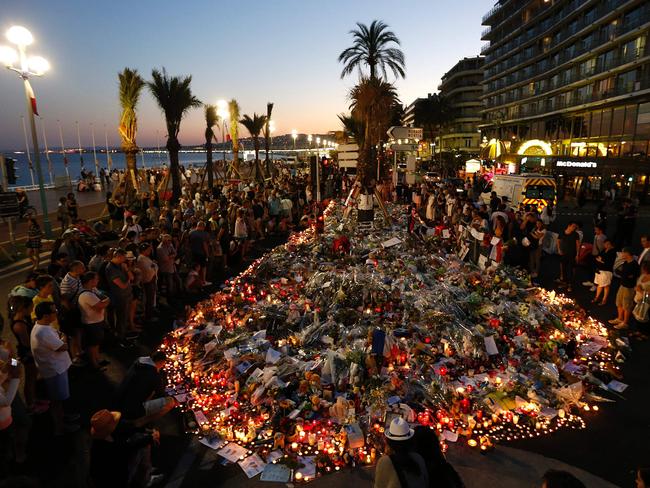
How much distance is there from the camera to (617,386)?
20.5 ft

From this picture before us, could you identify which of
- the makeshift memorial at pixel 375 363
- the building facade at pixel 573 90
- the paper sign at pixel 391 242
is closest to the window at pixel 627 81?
the building facade at pixel 573 90

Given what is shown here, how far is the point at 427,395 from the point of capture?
582 centimetres

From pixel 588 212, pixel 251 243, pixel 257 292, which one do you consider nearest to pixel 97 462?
pixel 257 292

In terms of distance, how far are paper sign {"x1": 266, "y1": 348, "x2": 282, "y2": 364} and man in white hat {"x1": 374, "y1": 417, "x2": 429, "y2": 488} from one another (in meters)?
3.56

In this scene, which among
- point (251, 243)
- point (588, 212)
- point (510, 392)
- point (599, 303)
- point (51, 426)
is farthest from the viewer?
point (588, 212)

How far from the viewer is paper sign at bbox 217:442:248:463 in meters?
4.90

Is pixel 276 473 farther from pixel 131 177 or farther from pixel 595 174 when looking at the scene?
pixel 595 174

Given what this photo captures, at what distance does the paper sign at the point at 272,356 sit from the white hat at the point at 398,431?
357cm

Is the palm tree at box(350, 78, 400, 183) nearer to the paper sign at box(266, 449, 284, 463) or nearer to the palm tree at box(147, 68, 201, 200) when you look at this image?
the palm tree at box(147, 68, 201, 200)

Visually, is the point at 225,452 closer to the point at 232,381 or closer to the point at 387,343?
the point at 232,381

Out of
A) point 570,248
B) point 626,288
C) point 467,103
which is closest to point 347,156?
point 570,248

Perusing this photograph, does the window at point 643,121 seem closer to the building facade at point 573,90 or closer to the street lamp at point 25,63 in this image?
the building facade at point 573,90

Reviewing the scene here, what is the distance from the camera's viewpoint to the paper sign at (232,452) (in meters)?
4.90

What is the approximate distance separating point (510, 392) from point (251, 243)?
1141 cm
